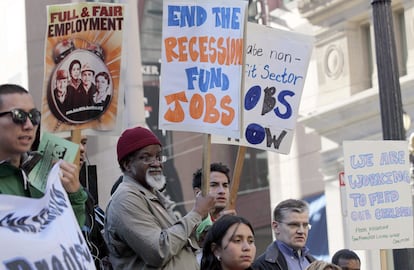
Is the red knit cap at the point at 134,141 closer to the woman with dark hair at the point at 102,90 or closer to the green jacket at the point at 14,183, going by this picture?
the woman with dark hair at the point at 102,90

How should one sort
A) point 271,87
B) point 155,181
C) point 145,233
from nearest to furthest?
1. point 145,233
2. point 155,181
3. point 271,87

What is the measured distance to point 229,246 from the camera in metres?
5.00

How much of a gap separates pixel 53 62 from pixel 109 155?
4111mm

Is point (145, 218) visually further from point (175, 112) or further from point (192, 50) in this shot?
point (192, 50)

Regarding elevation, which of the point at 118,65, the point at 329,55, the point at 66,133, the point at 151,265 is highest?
the point at 329,55

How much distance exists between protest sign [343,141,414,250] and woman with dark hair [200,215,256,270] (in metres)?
3.11

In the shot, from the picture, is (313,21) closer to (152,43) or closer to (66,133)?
(152,43)

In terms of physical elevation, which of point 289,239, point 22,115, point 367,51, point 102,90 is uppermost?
point 367,51

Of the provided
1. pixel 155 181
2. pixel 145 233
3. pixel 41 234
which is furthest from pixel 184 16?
pixel 41 234

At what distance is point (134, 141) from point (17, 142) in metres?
A: 1.42

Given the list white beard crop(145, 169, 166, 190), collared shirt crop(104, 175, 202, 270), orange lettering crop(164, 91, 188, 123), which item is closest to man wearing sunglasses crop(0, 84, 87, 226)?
collared shirt crop(104, 175, 202, 270)

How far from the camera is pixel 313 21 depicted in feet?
67.9

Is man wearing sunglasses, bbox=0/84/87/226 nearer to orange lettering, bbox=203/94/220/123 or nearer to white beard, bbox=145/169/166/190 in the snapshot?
white beard, bbox=145/169/166/190

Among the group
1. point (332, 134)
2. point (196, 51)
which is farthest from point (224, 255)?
point (332, 134)
